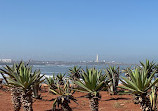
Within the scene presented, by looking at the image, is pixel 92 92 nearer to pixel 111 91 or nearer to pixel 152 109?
pixel 152 109

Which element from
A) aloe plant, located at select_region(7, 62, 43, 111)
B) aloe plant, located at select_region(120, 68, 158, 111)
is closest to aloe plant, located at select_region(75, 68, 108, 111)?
aloe plant, located at select_region(120, 68, 158, 111)

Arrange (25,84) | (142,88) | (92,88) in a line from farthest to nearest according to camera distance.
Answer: (25,84)
(92,88)
(142,88)

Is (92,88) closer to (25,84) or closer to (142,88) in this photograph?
(142,88)

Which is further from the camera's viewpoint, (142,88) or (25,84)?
(25,84)

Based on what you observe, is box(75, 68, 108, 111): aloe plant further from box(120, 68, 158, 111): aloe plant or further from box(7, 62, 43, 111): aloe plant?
box(7, 62, 43, 111): aloe plant

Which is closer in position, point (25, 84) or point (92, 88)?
point (92, 88)

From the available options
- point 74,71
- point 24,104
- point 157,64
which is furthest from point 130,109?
point 74,71

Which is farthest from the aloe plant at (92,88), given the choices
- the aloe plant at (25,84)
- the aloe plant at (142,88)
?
the aloe plant at (25,84)

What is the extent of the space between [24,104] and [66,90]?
69.0 inches

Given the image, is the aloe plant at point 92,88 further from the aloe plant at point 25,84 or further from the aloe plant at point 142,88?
the aloe plant at point 25,84

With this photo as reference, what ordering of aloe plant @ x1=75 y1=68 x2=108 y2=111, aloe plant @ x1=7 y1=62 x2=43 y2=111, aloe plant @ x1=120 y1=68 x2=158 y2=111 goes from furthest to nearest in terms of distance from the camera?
aloe plant @ x1=7 y1=62 x2=43 y2=111 < aloe plant @ x1=75 y1=68 x2=108 y2=111 < aloe plant @ x1=120 y1=68 x2=158 y2=111

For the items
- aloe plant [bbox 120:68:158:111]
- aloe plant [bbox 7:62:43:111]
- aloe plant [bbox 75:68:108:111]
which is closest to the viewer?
aloe plant [bbox 120:68:158:111]

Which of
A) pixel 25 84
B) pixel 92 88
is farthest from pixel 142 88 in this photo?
pixel 25 84

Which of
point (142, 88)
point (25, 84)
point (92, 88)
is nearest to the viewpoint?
point (142, 88)
